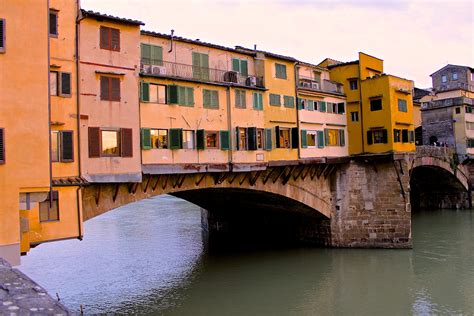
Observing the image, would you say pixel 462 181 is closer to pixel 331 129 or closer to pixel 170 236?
pixel 331 129

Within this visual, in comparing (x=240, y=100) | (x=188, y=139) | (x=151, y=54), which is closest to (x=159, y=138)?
(x=188, y=139)

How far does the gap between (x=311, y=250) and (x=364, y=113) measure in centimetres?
1048

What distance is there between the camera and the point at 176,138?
21.7 m

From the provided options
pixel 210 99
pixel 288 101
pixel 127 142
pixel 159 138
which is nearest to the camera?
pixel 127 142

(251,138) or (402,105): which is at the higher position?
(402,105)

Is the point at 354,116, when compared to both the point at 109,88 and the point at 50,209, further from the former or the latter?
the point at 50,209

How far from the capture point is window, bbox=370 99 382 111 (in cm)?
3131

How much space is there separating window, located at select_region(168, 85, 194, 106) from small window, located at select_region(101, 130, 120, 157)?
355 centimetres

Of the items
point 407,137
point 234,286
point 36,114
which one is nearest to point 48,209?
point 36,114

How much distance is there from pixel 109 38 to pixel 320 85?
55.7 ft

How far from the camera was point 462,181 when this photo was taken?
51.0m

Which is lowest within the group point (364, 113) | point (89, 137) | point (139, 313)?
point (139, 313)

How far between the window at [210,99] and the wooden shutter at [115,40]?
5.27 meters

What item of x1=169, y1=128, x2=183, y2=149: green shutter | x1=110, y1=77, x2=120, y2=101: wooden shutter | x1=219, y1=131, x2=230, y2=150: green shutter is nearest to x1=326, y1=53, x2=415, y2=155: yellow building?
x1=219, y1=131, x2=230, y2=150: green shutter
